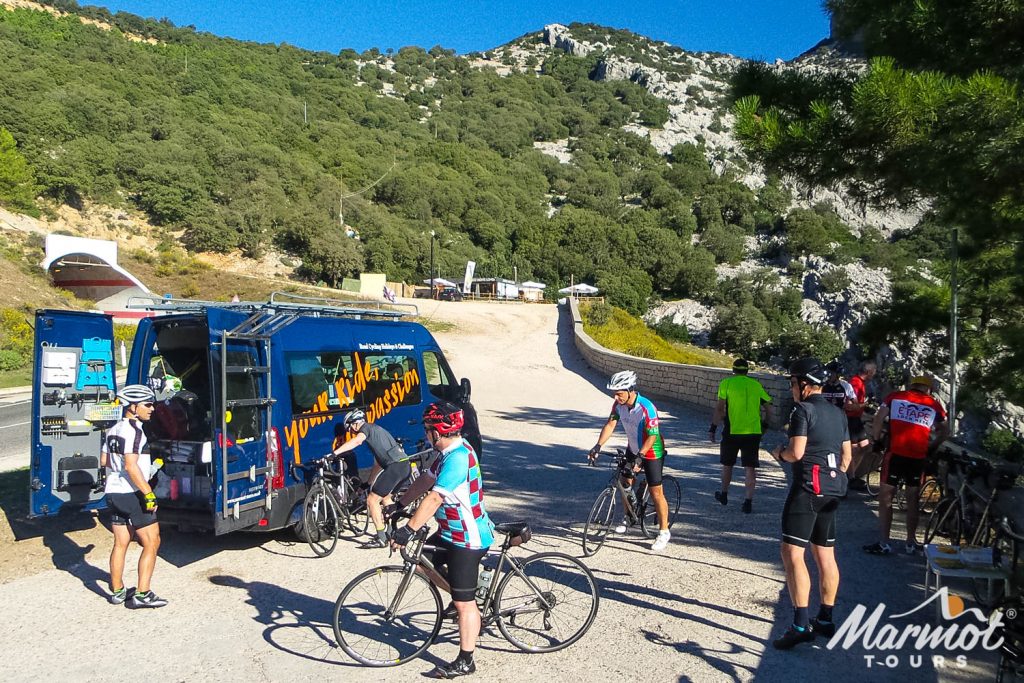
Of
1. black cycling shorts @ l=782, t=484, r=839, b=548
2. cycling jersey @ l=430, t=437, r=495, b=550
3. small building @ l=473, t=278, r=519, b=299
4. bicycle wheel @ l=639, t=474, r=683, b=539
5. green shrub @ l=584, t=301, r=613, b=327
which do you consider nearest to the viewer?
cycling jersey @ l=430, t=437, r=495, b=550

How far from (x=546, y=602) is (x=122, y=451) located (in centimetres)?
327

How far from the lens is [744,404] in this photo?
8.16 meters

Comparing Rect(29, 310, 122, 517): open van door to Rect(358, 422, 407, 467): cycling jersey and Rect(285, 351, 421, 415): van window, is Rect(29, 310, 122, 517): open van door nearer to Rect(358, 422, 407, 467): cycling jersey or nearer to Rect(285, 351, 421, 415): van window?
Rect(285, 351, 421, 415): van window

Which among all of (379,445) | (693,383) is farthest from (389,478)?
(693,383)

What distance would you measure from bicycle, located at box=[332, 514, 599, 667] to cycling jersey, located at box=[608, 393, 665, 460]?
2187 millimetres

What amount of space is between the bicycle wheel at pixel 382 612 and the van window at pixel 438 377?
16.1 feet

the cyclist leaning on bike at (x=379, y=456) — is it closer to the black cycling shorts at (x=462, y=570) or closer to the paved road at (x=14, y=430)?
the black cycling shorts at (x=462, y=570)

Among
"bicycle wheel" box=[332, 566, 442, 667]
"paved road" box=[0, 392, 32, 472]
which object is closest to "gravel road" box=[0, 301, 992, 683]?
"bicycle wheel" box=[332, 566, 442, 667]

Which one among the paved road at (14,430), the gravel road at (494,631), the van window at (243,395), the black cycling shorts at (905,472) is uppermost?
the van window at (243,395)

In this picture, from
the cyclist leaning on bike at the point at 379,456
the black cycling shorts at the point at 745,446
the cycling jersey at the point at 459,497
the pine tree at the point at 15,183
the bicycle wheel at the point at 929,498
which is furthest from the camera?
the pine tree at the point at 15,183

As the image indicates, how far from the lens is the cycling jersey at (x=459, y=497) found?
13.6ft

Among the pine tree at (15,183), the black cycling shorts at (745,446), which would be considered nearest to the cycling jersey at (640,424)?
the black cycling shorts at (745,446)

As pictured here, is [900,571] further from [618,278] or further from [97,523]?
[618,278]

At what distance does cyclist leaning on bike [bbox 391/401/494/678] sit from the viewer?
163 inches
